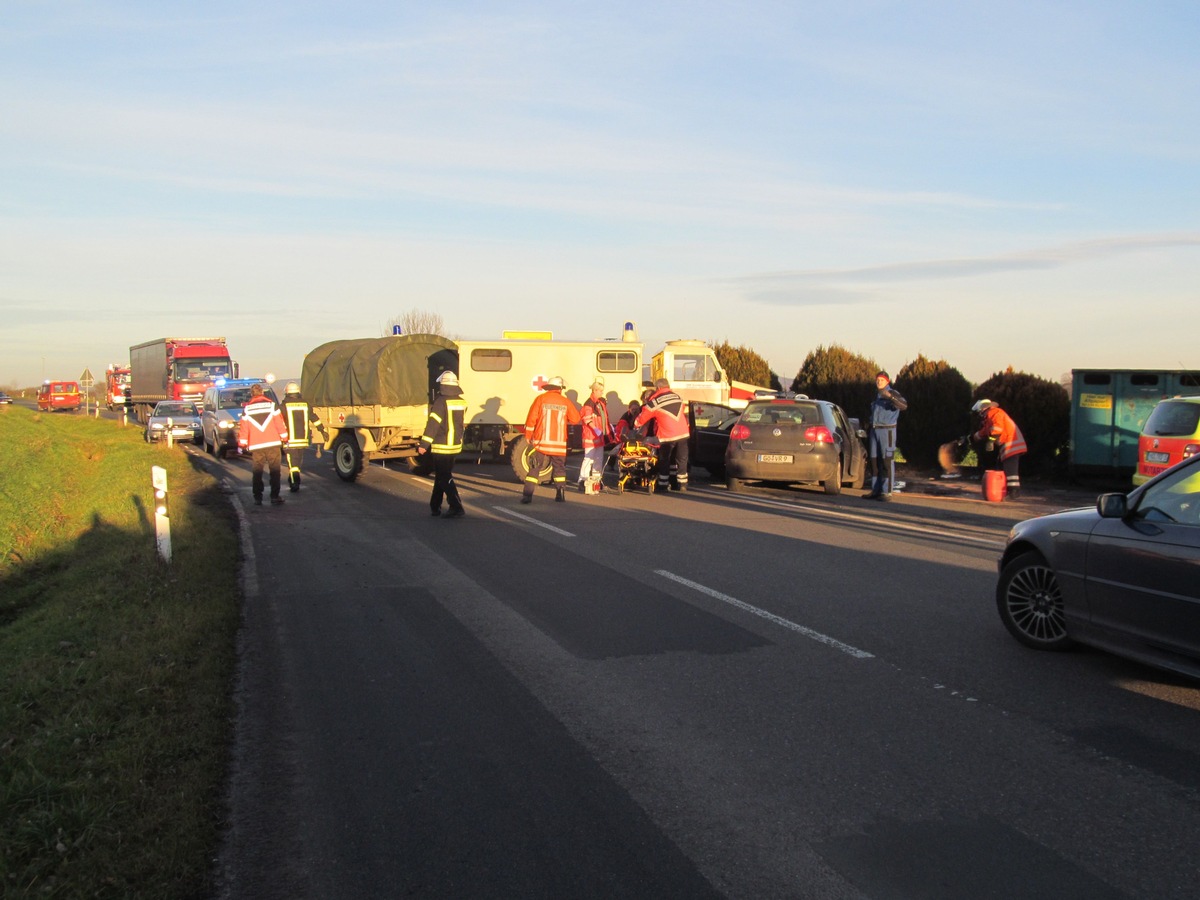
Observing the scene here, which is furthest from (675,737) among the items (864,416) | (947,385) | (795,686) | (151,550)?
(864,416)

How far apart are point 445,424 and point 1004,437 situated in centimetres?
901

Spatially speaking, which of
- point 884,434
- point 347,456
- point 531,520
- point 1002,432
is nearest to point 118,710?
point 531,520

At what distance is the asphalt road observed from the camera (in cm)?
405

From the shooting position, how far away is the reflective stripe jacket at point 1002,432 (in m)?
17.0

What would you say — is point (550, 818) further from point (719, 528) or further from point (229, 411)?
point (229, 411)

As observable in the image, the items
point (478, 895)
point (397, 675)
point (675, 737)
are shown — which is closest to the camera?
point (478, 895)

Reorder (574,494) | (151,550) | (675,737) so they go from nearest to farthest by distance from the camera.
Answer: (675,737), (151,550), (574,494)

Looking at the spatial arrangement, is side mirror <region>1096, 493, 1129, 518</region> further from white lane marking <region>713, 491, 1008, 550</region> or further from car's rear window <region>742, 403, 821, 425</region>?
car's rear window <region>742, 403, 821, 425</region>

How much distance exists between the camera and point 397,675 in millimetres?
6734

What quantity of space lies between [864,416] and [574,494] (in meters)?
12.2

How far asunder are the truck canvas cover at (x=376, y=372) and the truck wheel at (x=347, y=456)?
728 mm

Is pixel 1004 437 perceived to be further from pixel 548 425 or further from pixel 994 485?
pixel 548 425

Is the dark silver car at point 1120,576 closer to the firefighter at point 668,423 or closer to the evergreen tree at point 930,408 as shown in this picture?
the firefighter at point 668,423

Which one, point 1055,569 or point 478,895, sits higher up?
point 1055,569
